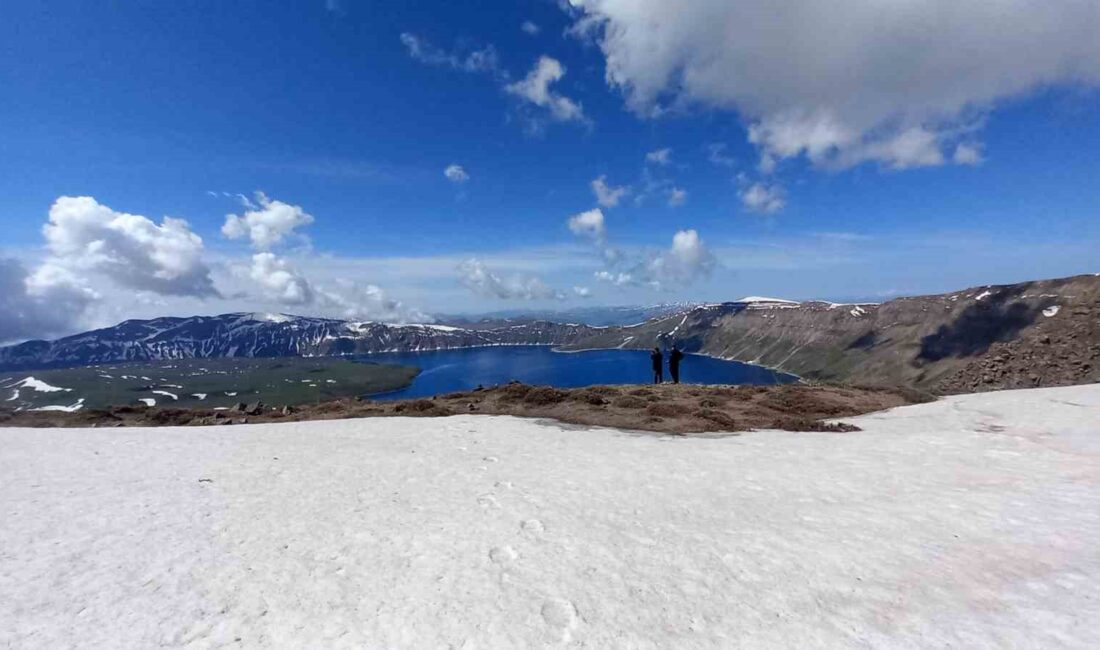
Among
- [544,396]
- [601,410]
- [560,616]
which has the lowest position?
[560,616]

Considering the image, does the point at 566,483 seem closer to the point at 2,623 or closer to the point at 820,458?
the point at 820,458

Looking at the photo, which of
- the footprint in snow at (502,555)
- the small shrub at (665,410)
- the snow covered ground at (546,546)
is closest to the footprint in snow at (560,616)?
the snow covered ground at (546,546)

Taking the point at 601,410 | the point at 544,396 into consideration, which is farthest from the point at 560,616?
the point at 544,396

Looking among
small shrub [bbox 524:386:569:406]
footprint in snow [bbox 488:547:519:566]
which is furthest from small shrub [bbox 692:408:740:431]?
footprint in snow [bbox 488:547:519:566]

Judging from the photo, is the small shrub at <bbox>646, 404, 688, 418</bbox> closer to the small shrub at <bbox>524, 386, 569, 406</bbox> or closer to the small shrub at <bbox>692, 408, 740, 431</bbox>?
the small shrub at <bbox>692, 408, 740, 431</bbox>

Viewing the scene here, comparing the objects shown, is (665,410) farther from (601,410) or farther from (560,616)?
(560,616)

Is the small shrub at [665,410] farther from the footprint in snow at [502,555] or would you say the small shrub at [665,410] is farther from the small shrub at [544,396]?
the footprint in snow at [502,555]

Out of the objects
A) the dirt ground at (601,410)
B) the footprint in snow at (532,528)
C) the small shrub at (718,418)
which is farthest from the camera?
the dirt ground at (601,410)
